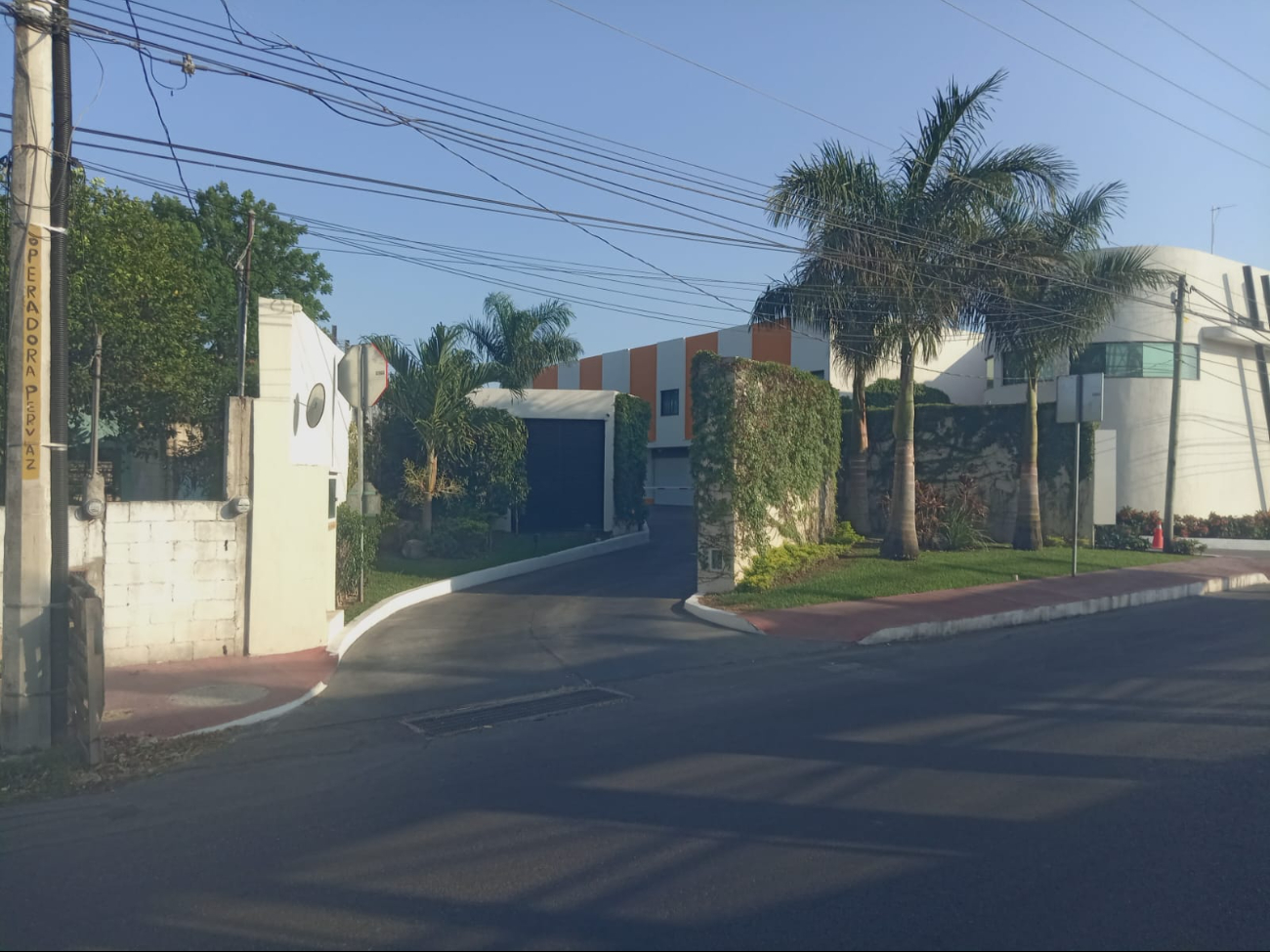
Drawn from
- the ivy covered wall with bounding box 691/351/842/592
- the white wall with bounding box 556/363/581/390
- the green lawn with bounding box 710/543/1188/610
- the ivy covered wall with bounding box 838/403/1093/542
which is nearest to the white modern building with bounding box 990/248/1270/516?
the ivy covered wall with bounding box 838/403/1093/542

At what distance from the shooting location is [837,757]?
7.18m

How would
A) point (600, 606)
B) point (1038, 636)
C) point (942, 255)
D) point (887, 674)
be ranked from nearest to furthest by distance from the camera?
point (887, 674) < point (1038, 636) < point (600, 606) < point (942, 255)

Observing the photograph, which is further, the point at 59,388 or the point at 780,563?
the point at 780,563

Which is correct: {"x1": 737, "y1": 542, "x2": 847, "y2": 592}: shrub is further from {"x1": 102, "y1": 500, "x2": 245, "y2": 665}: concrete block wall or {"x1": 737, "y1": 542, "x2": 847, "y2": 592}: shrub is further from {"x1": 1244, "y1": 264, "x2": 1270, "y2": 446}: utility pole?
{"x1": 1244, "y1": 264, "x2": 1270, "y2": 446}: utility pole

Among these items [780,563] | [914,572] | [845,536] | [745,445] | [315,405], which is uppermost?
[315,405]

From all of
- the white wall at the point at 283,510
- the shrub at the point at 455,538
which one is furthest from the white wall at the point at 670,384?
the white wall at the point at 283,510

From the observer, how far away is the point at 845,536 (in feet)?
66.6

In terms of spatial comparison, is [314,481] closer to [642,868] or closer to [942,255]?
[642,868]

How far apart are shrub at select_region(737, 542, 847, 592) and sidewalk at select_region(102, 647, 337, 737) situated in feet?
22.6

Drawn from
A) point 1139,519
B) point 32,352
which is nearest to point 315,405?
point 32,352

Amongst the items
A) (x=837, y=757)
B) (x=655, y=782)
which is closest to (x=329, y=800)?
(x=655, y=782)

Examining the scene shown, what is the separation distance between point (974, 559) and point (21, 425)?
16.2 metres

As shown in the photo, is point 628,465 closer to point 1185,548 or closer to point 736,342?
point 1185,548

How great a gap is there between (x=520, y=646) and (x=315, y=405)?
4.11m
